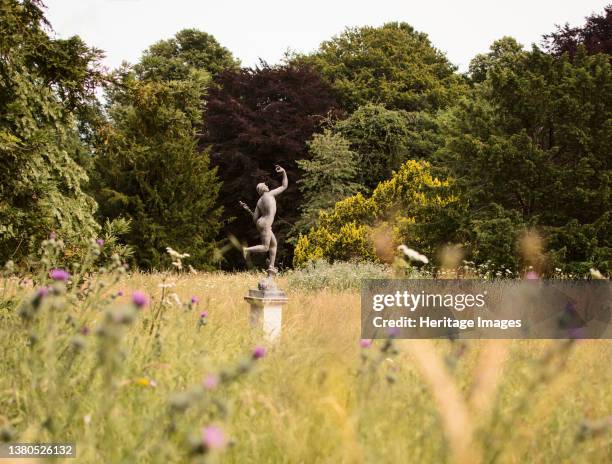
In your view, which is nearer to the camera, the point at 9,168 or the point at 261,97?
the point at 9,168

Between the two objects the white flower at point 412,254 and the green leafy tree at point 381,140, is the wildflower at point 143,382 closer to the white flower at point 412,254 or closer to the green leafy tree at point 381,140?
the white flower at point 412,254

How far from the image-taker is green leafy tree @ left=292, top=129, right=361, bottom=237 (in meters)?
19.7

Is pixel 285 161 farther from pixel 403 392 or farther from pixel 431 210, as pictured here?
pixel 403 392

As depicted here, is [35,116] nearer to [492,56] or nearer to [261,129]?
[261,129]

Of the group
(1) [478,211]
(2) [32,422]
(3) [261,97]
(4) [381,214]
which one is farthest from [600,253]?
(3) [261,97]

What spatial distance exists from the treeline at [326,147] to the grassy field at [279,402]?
239 centimetres

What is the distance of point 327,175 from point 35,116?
43.4 ft

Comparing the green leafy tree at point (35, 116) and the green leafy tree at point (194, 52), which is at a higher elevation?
the green leafy tree at point (194, 52)

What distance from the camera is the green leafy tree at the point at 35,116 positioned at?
5.40 m

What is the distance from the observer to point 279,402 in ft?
8.69

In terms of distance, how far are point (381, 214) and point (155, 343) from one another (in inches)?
518

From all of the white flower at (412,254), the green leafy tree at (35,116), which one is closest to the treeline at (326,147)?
the green leafy tree at (35,116)

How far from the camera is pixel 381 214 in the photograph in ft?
51.9

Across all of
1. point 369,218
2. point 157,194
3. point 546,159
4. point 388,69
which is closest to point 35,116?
point 546,159
